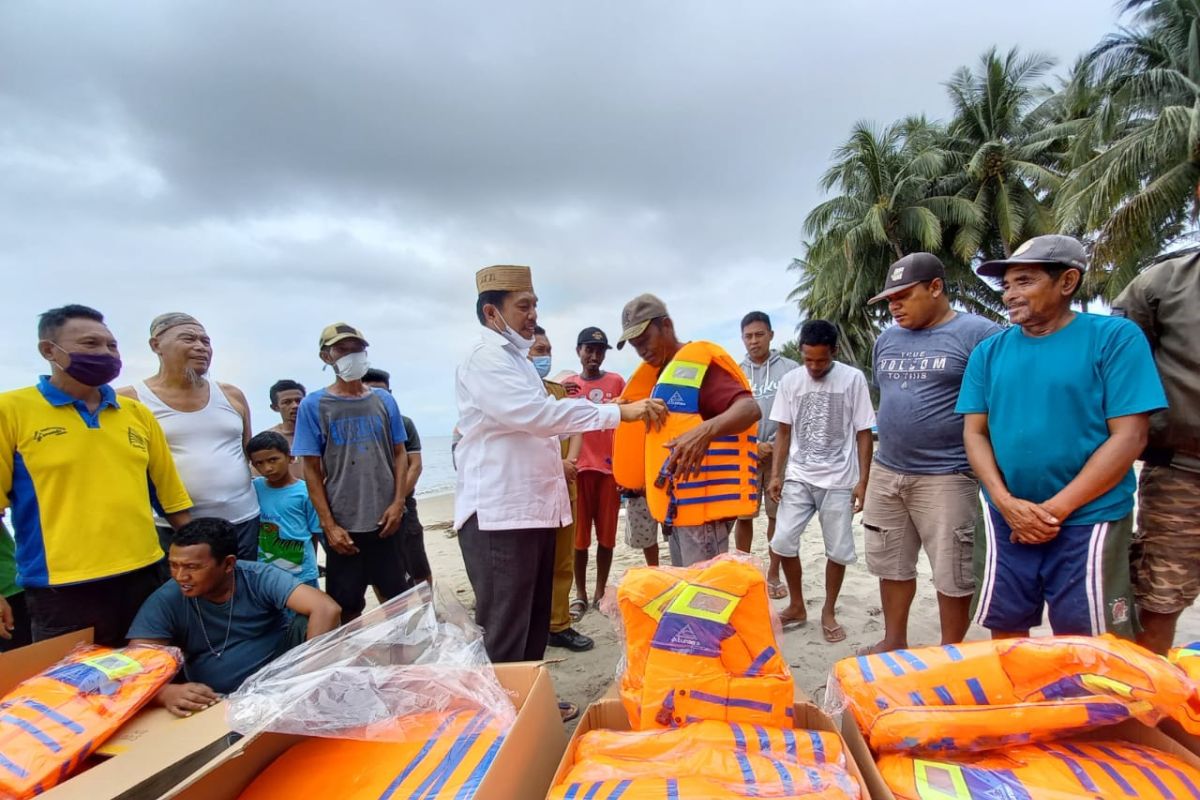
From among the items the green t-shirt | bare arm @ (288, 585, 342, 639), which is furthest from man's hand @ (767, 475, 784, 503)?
the green t-shirt

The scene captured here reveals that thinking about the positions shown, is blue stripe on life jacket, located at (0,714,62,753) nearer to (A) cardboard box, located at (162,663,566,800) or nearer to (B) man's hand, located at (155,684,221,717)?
(B) man's hand, located at (155,684,221,717)

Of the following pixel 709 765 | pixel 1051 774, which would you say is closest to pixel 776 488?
pixel 1051 774

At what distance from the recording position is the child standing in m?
3.46

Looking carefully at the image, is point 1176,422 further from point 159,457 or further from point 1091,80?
point 1091,80

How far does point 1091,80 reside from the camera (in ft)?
63.2

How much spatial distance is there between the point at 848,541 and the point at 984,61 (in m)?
29.3

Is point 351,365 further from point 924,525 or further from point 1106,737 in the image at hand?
point 1106,737

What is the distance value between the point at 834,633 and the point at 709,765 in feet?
8.34

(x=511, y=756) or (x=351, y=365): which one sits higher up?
(x=351, y=365)

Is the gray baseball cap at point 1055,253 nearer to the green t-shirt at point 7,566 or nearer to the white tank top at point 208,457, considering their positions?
the white tank top at point 208,457

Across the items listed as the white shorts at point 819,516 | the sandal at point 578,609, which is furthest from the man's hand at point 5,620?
the white shorts at point 819,516

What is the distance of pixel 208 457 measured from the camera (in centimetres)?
288

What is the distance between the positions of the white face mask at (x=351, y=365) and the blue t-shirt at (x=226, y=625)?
1322 mm

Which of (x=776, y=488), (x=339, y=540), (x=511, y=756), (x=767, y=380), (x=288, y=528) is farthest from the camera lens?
(x=767, y=380)
